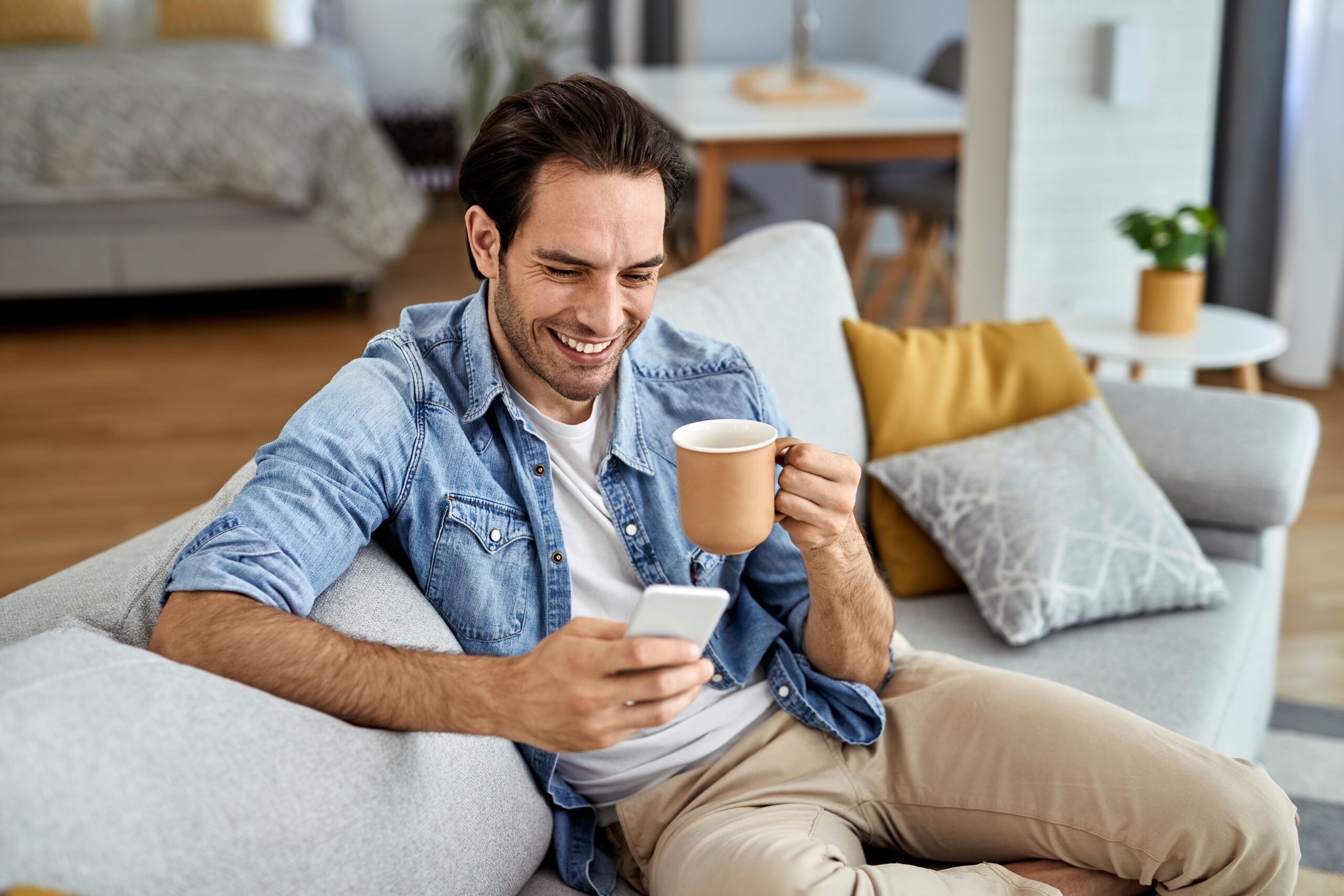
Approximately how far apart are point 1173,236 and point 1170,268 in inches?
2.7

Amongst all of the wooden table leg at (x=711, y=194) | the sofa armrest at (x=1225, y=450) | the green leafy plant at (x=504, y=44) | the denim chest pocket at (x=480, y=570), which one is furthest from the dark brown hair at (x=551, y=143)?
the green leafy plant at (x=504, y=44)

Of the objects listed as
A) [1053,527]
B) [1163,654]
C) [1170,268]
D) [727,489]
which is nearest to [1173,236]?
[1170,268]

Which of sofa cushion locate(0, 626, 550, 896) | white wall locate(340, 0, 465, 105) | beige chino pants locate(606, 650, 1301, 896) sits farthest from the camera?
white wall locate(340, 0, 465, 105)

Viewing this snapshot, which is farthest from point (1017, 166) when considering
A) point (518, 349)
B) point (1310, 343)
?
point (518, 349)

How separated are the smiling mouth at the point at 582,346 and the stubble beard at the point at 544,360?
0.01 metres

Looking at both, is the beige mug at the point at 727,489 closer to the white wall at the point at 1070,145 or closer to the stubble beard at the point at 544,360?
the stubble beard at the point at 544,360

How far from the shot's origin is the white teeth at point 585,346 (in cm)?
123

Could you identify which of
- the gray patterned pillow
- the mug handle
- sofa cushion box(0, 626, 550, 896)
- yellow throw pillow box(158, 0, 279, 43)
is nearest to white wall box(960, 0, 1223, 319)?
the gray patterned pillow

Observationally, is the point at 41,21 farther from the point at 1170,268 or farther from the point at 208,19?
the point at 1170,268

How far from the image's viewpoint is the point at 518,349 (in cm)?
126

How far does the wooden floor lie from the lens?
2.73 metres

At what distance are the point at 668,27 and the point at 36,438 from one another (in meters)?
3.45

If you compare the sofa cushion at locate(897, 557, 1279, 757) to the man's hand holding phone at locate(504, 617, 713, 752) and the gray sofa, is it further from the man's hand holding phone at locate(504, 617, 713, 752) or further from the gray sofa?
the man's hand holding phone at locate(504, 617, 713, 752)

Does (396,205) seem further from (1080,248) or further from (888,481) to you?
(888,481)
